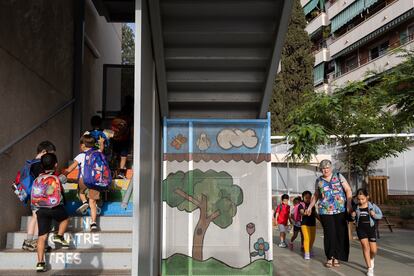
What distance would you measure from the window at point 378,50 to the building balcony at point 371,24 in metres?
1.22

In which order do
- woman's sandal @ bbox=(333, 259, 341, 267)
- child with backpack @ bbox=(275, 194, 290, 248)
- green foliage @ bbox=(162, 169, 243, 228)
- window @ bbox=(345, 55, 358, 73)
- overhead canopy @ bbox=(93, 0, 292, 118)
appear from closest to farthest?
overhead canopy @ bbox=(93, 0, 292, 118) → green foliage @ bbox=(162, 169, 243, 228) → woman's sandal @ bbox=(333, 259, 341, 267) → child with backpack @ bbox=(275, 194, 290, 248) → window @ bbox=(345, 55, 358, 73)

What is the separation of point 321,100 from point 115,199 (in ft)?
31.0

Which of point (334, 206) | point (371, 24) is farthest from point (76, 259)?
point (371, 24)

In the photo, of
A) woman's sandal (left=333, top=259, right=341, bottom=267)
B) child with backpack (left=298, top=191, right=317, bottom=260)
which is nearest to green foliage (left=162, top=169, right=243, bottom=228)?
woman's sandal (left=333, top=259, right=341, bottom=267)

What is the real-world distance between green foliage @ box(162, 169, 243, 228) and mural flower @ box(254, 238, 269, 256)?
1.54 ft

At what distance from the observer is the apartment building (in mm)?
29898

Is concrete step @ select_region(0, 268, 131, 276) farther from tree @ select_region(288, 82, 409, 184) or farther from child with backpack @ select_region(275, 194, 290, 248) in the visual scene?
tree @ select_region(288, 82, 409, 184)

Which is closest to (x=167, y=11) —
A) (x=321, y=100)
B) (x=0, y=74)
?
(x=0, y=74)

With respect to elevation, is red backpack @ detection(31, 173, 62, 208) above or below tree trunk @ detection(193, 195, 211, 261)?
above

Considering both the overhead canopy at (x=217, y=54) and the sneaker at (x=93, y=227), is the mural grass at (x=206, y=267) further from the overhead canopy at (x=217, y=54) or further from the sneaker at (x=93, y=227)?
the overhead canopy at (x=217, y=54)

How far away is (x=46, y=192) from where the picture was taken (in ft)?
18.8

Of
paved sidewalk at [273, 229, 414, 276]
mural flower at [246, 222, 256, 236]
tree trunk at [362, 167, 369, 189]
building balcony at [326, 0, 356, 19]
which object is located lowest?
paved sidewalk at [273, 229, 414, 276]

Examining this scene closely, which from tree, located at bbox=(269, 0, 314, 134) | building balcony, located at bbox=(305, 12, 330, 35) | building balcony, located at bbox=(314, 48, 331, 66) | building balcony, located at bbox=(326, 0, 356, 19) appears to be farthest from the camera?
building balcony, located at bbox=(305, 12, 330, 35)

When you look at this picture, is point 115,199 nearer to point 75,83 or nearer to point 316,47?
point 75,83
